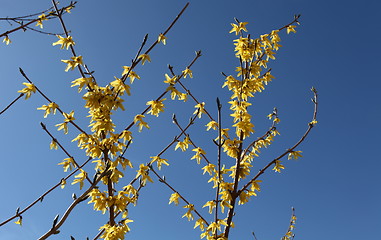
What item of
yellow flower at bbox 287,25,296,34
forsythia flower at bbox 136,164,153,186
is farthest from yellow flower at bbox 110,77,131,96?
yellow flower at bbox 287,25,296,34

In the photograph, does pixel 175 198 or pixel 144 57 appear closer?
pixel 144 57

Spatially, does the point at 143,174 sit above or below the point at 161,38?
below

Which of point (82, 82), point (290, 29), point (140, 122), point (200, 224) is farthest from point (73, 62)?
point (290, 29)

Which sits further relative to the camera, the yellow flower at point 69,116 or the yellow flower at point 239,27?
the yellow flower at point 239,27

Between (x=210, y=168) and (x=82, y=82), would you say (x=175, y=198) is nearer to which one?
(x=210, y=168)

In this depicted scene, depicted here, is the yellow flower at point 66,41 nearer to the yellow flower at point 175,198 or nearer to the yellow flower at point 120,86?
the yellow flower at point 120,86

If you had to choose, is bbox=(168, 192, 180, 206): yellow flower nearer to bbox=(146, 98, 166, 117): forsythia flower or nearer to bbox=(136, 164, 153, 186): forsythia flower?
bbox=(136, 164, 153, 186): forsythia flower

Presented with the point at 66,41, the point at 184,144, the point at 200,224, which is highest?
the point at 66,41

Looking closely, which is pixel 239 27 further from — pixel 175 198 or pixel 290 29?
pixel 175 198

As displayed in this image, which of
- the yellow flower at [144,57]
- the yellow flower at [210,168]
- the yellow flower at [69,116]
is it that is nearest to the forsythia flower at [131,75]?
the yellow flower at [144,57]

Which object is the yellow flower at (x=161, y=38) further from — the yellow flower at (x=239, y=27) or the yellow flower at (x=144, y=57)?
the yellow flower at (x=239, y=27)

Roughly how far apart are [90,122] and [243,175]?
1.53 meters

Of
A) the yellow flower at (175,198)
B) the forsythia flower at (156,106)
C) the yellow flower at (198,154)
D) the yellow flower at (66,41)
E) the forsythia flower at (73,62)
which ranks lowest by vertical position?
the yellow flower at (175,198)

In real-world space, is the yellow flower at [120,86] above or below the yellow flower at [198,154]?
above
